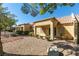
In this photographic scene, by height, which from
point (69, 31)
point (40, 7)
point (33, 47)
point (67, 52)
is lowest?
point (67, 52)

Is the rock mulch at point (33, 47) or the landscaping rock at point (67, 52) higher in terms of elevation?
the rock mulch at point (33, 47)

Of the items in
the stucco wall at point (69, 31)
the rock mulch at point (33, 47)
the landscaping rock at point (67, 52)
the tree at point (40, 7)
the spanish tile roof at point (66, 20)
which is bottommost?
the landscaping rock at point (67, 52)

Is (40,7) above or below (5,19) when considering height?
above

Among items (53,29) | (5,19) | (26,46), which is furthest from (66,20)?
(5,19)

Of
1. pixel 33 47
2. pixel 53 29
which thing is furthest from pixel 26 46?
pixel 53 29

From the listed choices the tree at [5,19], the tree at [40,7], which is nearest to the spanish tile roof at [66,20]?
the tree at [40,7]

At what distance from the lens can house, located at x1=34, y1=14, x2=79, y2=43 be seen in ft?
19.6

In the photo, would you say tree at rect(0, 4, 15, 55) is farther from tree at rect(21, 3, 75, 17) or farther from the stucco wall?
the stucco wall

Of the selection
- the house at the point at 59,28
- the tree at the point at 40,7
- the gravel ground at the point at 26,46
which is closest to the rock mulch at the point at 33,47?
the gravel ground at the point at 26,46

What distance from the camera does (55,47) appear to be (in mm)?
6074

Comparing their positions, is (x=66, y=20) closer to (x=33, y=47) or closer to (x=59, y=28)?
(x=59, y=28)

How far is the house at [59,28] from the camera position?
19.6ft

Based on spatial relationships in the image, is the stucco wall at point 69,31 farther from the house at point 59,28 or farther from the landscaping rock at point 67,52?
the landscaping rock at point 67,52

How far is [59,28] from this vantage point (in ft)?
19.8
